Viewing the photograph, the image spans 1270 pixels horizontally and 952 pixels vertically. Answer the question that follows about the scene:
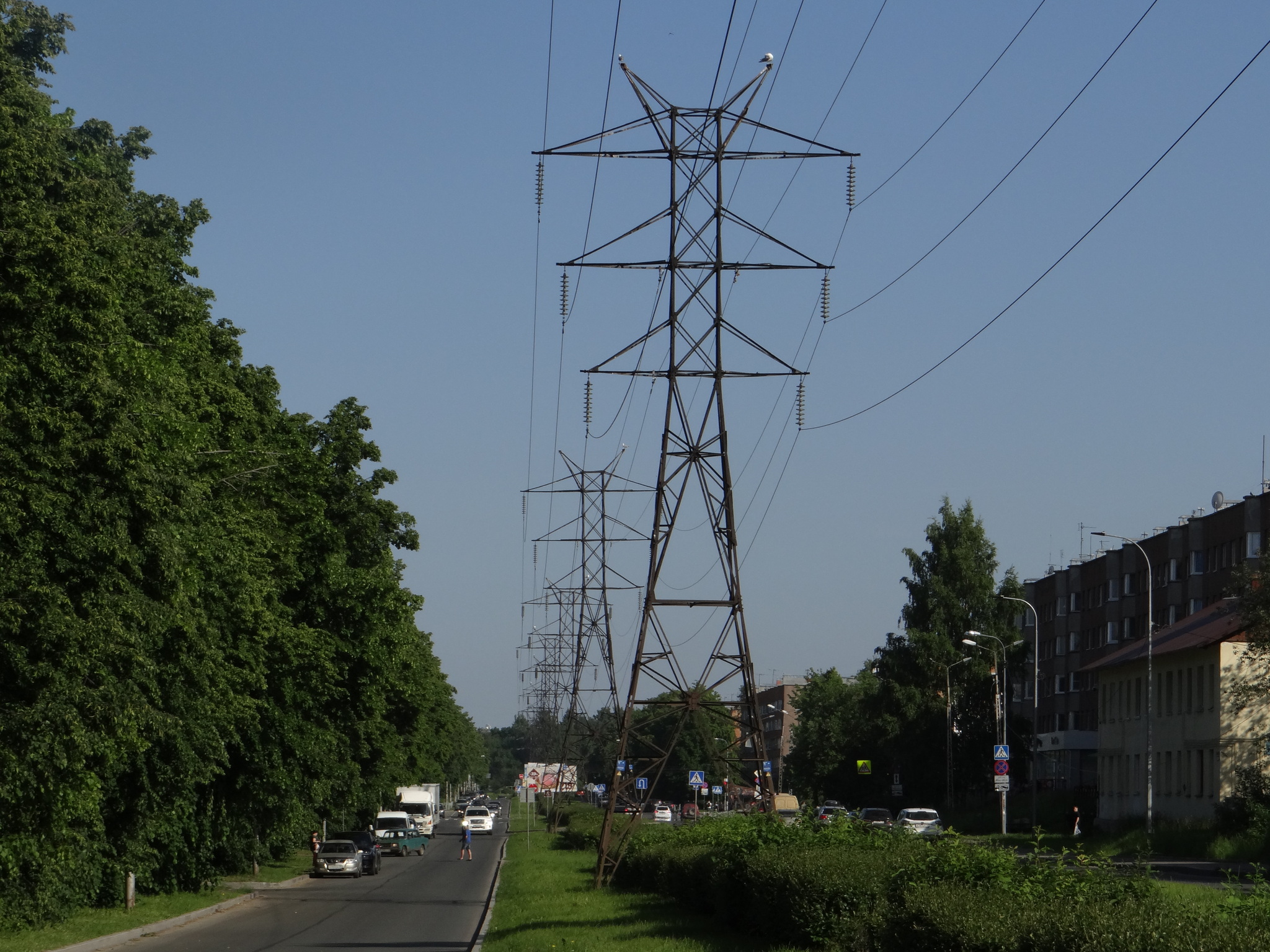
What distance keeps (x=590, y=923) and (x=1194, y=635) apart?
1737 inches

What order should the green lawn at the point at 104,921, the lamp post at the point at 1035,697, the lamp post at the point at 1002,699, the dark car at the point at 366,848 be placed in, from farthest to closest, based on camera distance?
the lamp post at the point at 1035,697, the lamp post at the point at 1002,699, the dark car at the point at 366,848, the green lawn at the point at 104,921

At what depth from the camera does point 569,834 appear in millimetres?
56250

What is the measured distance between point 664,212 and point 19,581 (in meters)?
14.6

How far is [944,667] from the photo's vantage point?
3260 inches

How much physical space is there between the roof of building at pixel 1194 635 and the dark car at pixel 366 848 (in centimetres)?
3007

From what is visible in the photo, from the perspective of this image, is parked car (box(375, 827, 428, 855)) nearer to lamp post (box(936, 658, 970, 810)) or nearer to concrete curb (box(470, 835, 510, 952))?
lamp post (box(936, 658, 970, 810))

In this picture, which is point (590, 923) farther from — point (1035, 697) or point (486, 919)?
point (1035, 697)

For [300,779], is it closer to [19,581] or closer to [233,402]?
[233,402]

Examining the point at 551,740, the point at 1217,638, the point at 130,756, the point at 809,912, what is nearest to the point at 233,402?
the point at 130,756

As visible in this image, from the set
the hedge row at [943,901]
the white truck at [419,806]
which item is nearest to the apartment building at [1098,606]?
the white truck at [419,806]

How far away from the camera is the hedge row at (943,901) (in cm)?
945

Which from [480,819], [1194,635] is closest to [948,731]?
[1194,635]

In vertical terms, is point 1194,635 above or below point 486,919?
above

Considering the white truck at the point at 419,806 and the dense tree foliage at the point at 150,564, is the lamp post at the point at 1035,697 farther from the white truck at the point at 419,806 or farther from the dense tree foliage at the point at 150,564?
the white truck at the point at 419,806
